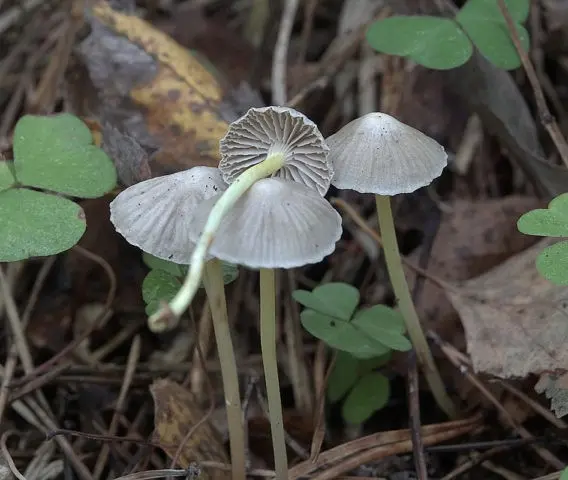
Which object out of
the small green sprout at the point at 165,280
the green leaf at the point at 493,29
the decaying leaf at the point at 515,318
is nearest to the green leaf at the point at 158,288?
the small green sprout at the point at 165,280

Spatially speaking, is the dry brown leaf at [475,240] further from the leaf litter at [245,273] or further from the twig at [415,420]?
the twig at [415,420]

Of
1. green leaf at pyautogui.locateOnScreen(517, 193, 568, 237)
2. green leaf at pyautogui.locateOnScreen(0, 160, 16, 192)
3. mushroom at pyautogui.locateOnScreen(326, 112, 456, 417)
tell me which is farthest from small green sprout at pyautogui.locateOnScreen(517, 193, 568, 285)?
green leaf at pyautogui.locateOnScreen(0, 160, 16, 192)

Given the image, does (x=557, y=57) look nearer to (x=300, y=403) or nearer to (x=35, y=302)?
(x=300, y=403)

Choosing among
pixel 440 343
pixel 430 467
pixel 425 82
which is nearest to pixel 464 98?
pixel 425 82

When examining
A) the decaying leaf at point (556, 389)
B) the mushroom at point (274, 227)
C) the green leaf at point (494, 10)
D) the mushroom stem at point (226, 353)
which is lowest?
the decaying leaf at point (556, 389)

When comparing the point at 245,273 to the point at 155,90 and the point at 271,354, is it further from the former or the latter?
the point at 271,354

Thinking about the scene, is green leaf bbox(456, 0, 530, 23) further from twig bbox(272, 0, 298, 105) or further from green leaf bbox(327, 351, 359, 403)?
green leaf bbox(327, 351, 359, 403)
